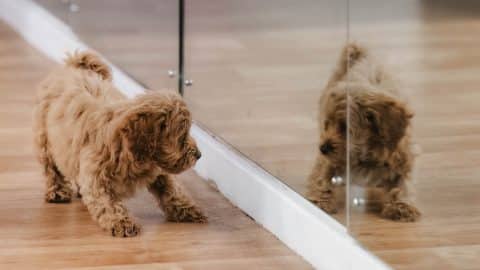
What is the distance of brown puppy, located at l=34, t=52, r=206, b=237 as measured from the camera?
10.0ft

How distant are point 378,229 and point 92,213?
93 cm

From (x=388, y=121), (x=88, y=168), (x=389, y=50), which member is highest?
(x=389, y=50)

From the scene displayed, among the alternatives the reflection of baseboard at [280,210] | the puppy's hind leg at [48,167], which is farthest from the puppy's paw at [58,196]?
the reflection of baseboard at [280,210]

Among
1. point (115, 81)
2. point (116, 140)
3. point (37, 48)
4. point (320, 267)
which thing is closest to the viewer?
point (320, 267)

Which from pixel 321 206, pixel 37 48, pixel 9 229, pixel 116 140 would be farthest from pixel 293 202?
pixel 37 48

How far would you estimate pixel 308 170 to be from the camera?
291 cm

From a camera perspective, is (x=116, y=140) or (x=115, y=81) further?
(x=115, y=81)

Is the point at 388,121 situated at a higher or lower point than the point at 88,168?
higher

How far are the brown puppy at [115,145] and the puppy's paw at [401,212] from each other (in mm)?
747

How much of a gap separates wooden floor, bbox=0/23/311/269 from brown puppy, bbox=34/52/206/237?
0.07m

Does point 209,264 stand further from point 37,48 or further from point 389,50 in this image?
point 37,48

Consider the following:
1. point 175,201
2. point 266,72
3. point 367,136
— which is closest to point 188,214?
point 175,201

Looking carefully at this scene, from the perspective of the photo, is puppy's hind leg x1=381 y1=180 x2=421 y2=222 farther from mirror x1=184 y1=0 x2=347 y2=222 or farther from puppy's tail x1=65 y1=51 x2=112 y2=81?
puppy's tail x1=65 y1=51 x2=112 y2=81

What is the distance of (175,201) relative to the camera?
3254 millimetres
